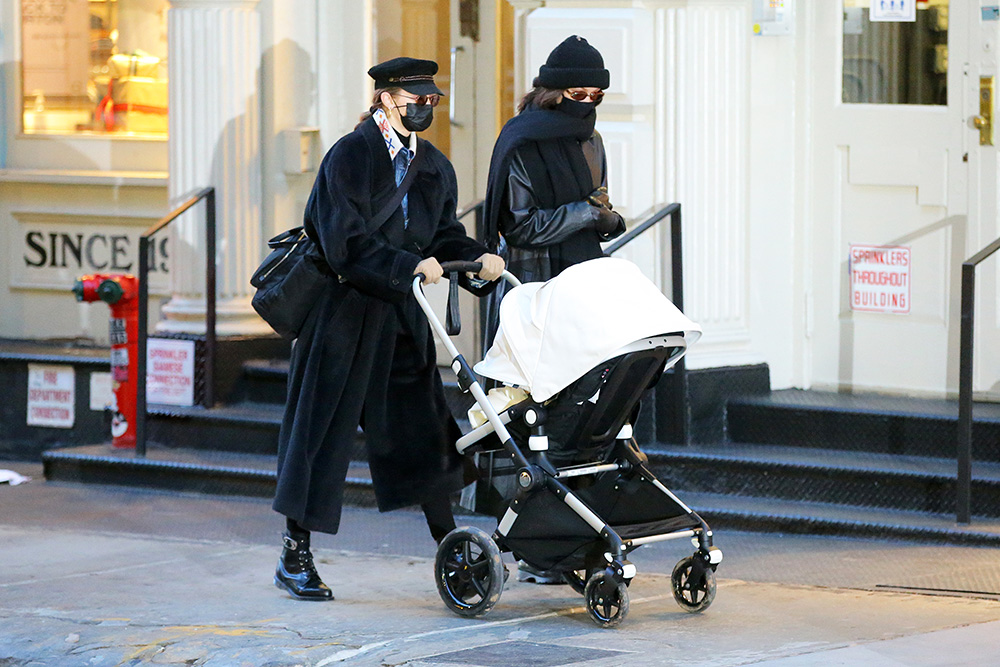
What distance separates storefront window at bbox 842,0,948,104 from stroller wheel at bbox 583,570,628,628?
369 cm

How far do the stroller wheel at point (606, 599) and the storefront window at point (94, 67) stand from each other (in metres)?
5.88

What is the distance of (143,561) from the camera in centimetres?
707

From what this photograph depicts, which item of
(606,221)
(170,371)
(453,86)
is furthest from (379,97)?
(170,371)

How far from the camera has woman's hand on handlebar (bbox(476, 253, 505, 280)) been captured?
5.96 metres

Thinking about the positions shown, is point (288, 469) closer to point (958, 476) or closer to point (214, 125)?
point (958, 476)

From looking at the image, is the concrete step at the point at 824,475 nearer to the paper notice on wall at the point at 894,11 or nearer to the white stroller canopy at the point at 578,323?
the white stroller canopy at the point at 578,323

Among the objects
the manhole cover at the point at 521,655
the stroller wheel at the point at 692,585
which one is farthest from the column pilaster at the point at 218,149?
the manhole cover at the point at 521,655

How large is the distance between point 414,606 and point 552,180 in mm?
1712

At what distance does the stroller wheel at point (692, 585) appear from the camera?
5828 millimetres

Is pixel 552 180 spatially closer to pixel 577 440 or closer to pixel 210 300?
pixel 577 440

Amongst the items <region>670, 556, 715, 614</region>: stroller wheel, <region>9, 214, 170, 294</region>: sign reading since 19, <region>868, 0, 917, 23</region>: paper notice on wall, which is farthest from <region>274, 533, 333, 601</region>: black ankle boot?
<region>9, 214, 170, 294</region>: sign reading since 19

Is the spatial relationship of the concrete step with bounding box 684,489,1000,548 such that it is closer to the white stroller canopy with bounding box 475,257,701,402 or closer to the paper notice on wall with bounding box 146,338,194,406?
the white stroller canopy with bounding box 475,257,701,402

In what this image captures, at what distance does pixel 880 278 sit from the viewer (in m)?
8.27

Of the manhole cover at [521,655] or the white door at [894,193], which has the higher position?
the white door at [894,193]
